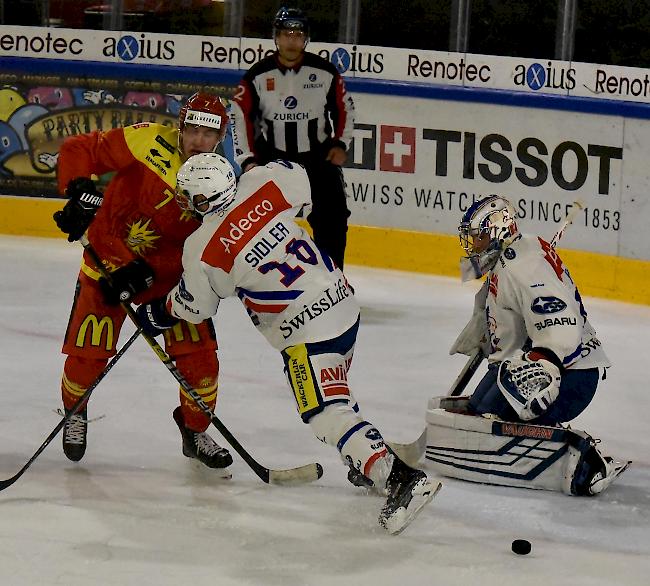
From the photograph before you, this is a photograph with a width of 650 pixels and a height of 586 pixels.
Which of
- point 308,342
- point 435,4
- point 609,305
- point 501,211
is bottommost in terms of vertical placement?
point 609,305

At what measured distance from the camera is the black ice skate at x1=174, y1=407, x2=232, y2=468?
3.68 m

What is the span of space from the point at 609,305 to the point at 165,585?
12.2 feet

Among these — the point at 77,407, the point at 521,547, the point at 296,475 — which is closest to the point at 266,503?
the point at 296,475

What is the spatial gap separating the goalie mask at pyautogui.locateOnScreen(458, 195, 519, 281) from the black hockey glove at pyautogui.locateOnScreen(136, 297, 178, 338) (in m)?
0.80

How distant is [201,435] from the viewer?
3.77 meters

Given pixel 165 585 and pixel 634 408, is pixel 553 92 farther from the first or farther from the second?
pixel 165 585

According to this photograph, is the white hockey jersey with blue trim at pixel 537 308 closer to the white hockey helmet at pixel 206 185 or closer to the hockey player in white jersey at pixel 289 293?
the hockey player in white jersey at pixel 289 293

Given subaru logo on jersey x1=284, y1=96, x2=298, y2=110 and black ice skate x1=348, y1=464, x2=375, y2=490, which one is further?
subaru logo on jersey x1=284, y1=96, x2=298, y2=110

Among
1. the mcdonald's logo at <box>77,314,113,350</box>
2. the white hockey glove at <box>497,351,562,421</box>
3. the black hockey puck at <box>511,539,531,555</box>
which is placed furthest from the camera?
the mcdonald's logo at <box>77,314,113,350</box>

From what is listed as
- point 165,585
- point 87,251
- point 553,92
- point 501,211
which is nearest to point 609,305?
point 553,92

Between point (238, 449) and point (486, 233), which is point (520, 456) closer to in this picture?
point (486, 233)

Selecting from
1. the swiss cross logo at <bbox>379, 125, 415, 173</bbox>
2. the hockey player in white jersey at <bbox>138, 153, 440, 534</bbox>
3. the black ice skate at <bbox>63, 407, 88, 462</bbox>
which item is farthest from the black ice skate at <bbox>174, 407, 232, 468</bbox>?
the swiss cross logo at <bbox>379, 125, 415, 173</bbox>

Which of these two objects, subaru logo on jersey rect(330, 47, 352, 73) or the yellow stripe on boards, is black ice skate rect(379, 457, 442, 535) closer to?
the yellow stripe on boards

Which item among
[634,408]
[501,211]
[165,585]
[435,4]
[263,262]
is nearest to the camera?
[165,585]
